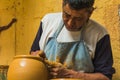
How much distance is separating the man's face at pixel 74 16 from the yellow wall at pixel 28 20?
506 millimetres

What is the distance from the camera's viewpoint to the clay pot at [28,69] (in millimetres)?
1334

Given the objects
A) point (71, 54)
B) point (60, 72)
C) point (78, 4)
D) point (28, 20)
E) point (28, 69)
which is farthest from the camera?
point (28, 20)

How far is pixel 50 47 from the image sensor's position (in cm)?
181

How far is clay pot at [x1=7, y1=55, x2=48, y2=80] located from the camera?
133cm

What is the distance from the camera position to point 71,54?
5.73 feet

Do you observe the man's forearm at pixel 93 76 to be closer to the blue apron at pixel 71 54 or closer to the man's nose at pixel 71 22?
the blue apron at pixel 71 54

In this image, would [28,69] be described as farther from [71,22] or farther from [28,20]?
[28,20]

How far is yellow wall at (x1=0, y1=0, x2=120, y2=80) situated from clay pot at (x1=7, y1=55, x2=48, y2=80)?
89 centimetres

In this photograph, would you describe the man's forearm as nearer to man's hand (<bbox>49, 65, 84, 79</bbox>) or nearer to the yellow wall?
man's hand (<bbox>49, 65, 84, 79</bbox>)

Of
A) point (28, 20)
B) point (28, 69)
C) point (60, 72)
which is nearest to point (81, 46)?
point (60, 72)

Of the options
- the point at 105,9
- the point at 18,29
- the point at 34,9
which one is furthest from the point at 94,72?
the point at 18,29

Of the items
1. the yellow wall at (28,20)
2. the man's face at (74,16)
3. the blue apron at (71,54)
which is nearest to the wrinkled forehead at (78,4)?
the man's face at (74,16)

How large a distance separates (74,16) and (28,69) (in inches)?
17.0

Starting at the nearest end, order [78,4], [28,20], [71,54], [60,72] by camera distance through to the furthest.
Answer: [60,72] → [78,4] → [71,54] → [28,20]
